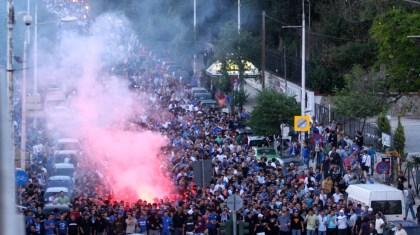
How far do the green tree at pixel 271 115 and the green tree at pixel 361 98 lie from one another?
84.8 inches

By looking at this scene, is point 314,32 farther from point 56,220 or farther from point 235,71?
point 56,220

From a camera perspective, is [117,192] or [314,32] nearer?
[117,192]

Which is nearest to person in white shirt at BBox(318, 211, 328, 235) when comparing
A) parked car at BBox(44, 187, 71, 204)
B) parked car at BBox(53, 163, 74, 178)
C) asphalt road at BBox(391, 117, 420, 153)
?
parked car at BBox(44, 187, 71, 204)

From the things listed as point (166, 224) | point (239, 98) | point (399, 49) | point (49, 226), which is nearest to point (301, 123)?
point (399, 49)

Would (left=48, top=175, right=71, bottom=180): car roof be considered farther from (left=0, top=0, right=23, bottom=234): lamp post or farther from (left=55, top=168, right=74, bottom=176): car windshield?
(left=0, top=0, right=23, bottom=234): lamp post

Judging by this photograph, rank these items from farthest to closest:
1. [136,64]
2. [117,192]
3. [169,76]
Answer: [169,76] < [136,64] < [117,192]

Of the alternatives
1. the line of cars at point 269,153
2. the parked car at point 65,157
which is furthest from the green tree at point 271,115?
the parked car at point 65,157

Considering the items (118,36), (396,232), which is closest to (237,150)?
(396,232)

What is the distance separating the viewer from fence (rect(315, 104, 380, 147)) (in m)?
36.1

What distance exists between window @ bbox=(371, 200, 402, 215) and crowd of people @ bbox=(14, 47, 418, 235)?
494 mm

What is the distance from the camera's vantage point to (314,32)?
2359 inches

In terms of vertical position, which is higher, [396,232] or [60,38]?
[60,38]

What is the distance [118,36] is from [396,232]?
3086 cm

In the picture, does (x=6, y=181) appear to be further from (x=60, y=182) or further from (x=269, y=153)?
(x=269, y=153)
